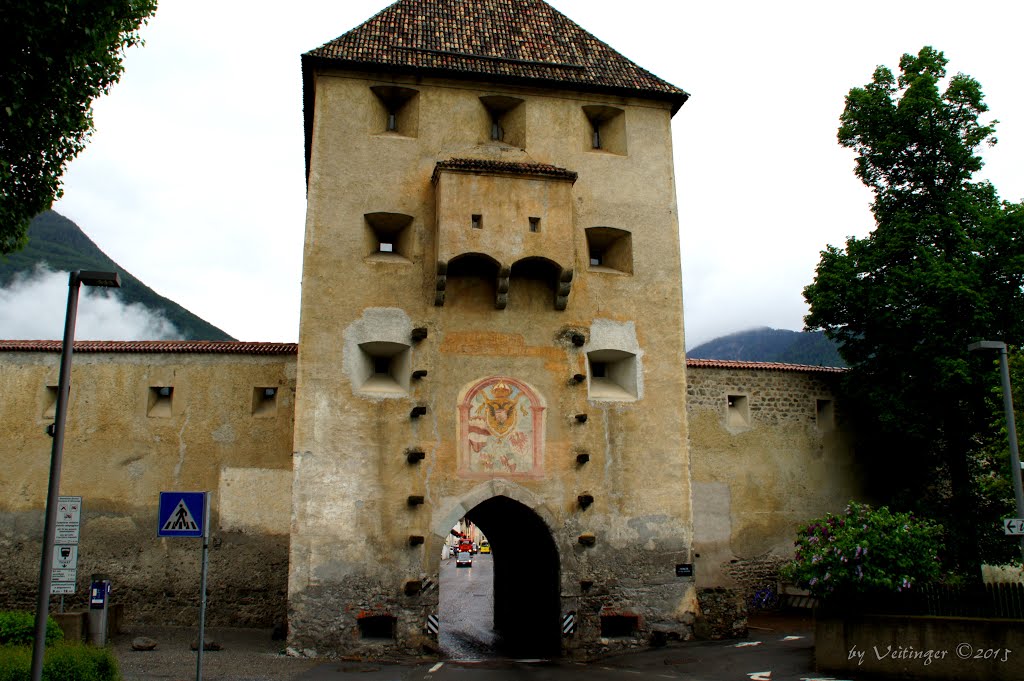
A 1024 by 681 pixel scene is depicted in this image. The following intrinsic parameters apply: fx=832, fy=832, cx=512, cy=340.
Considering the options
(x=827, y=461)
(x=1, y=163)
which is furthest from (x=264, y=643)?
(x=827, y=461)

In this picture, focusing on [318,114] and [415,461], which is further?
[318,114]

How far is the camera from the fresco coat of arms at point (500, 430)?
16.6 m

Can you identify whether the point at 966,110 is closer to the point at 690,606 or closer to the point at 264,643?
the point at 690,606

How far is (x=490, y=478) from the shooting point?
54.3ft

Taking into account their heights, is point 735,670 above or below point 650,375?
below

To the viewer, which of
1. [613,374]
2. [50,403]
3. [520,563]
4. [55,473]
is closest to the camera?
[55,473]

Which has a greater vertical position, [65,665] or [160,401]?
[160,401]

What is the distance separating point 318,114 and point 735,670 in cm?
1351

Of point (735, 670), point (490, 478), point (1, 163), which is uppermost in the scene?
point (1, 163)

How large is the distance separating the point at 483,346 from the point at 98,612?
8674mm

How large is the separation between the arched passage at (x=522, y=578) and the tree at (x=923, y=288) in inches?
372

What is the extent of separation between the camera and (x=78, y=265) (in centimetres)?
9712

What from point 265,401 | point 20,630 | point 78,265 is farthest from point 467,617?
point 78,265

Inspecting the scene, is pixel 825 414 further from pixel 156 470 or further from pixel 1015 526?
pixel 156 470
